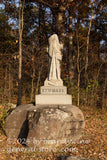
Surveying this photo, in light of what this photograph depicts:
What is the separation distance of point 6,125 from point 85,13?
918 cm


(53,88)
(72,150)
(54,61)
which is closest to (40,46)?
(54,61)

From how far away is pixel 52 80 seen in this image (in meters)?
5.49

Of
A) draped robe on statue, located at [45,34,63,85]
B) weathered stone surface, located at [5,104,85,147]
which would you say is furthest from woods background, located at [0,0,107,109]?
weathered stone surface, located at [5,104,85,147]

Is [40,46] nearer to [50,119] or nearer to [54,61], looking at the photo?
[54,61]

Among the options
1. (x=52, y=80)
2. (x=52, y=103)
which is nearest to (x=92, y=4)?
(x=52, y=80)

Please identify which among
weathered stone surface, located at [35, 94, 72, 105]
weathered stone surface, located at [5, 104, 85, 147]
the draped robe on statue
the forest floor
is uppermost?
the draped robe on statue

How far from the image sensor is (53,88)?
17.4 feet

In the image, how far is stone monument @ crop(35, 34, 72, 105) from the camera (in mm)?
5176

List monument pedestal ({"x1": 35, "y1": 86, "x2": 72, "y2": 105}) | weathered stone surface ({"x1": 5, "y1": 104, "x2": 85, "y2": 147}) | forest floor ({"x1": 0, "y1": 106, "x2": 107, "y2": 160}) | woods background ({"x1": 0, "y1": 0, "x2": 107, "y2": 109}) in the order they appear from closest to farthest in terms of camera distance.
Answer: forest floor ({"x1": 0, "y1": 106, "x2": 107, "y2": 160}), weathered stone surface ({"x1": 5, "y1": 104, "x2": 85, "y2": 147}), monument pedestal ({"x1": 35, "y1": 86, "x2": 72, "y2": 105}), woods background ({"x1": 0, "y1": 0, "x2": 107, "y2": 109})

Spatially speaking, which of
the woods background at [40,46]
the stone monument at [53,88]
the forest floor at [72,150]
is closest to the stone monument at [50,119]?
the stone monument at [53,88]

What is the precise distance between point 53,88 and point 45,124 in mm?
1531

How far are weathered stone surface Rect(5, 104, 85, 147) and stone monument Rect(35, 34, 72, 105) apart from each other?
37cm

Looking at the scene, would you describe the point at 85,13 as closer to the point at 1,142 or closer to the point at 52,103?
the point at 52,103

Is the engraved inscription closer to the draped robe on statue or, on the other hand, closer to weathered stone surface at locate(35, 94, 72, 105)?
weathered stone surface at locate(35, 94, 72, 105)
